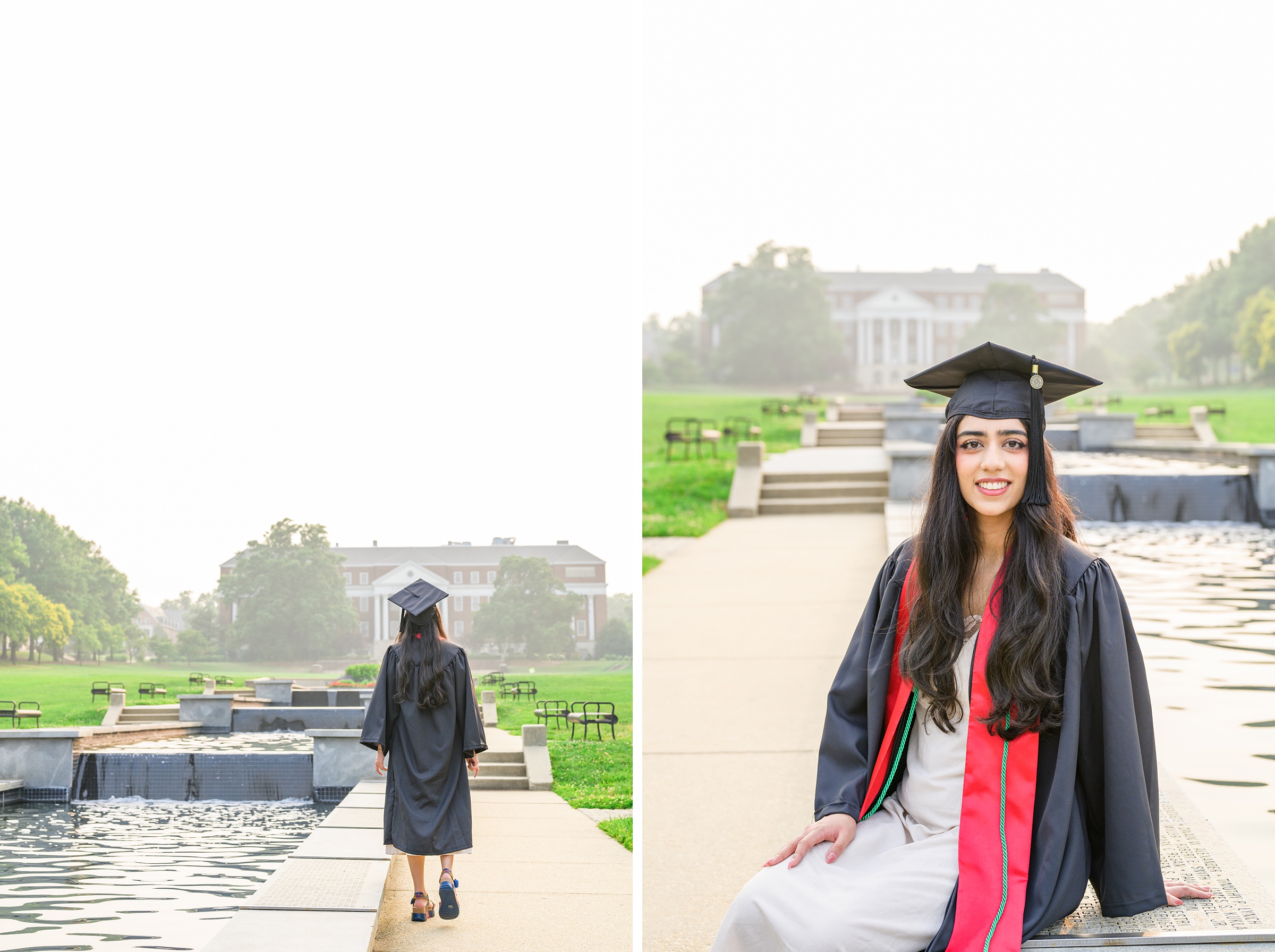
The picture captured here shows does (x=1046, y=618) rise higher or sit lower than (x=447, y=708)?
higher

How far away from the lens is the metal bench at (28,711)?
256 inches

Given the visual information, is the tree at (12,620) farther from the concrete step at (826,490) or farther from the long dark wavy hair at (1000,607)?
the concrete step at (826,490)

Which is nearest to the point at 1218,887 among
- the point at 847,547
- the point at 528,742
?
the point at 528,742

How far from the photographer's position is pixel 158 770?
6.93 metres

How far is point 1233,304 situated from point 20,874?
4652cm

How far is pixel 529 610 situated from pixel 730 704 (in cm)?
118

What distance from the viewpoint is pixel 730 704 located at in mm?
5516

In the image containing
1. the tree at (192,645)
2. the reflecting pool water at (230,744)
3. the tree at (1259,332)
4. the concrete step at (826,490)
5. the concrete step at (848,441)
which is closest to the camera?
the reflecting pool water at (230,744)

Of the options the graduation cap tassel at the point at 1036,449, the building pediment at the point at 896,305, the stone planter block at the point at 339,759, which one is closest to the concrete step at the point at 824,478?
the stone planter block at the point at 339,759

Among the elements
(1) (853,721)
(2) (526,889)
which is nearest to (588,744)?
(2) (526,889)

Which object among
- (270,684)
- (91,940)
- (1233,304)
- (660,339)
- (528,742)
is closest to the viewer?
(91,940)

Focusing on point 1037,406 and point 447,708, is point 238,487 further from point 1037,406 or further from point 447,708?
point 1037,406

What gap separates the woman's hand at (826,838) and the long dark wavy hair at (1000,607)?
28 cm

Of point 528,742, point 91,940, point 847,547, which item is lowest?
point 91,940
